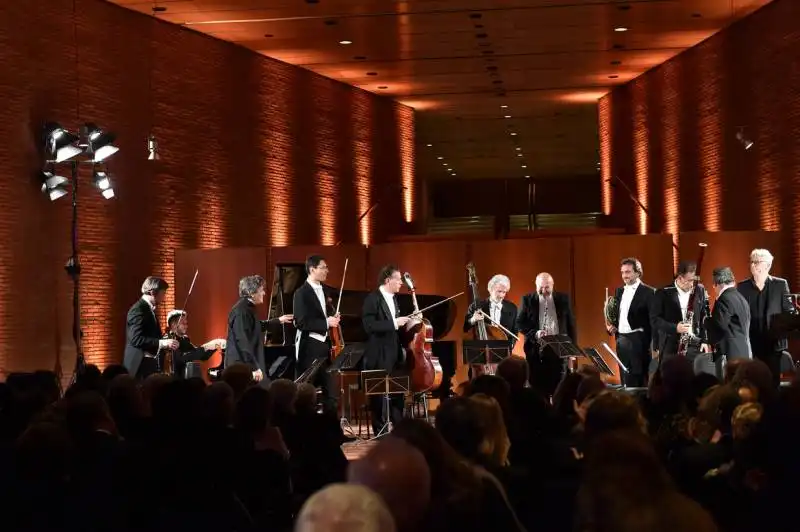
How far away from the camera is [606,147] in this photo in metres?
20.4

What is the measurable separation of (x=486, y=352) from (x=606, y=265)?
500 centimetres

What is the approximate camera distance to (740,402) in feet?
14.6

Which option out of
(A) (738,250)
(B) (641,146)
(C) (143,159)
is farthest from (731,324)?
(B) (641,146)

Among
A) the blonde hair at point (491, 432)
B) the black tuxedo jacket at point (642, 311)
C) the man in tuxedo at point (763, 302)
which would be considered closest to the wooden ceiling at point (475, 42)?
the black tuxedo jacket at point (642, 311)

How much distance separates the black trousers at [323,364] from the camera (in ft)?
32.0

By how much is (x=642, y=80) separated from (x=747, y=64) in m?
3.94

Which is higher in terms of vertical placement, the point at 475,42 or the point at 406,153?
the point at 475,42

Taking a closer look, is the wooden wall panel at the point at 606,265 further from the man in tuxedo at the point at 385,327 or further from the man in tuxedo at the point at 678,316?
the man in tuxedo at the point at 385,327

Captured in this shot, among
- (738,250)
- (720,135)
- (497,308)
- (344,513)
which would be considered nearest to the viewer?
(344,513)

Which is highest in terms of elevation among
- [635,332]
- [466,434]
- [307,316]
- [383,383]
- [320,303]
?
[320,303]

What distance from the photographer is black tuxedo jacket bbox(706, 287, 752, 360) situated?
9.12m

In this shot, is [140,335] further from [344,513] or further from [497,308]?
[344,513]

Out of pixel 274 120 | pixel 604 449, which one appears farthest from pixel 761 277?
pixel 274 120

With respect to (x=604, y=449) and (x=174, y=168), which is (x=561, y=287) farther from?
(x=604, y=449)
